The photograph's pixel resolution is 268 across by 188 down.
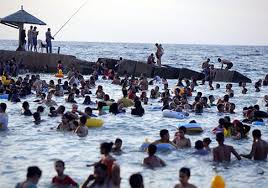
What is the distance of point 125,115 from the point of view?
830 inches

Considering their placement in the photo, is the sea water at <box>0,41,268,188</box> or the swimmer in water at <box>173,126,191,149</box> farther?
the swimmer in water at <box>173,126,191,149</box>

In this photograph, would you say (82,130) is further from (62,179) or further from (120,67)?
(120,67)

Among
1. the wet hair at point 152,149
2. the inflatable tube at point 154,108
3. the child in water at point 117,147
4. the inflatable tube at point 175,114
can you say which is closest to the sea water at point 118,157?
the child in water at point 117,147

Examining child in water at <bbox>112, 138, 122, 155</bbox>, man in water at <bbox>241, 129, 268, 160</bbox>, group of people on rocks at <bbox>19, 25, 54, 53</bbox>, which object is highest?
group of people on rocks at <bbox>19, 25, 54, 53</bbox>

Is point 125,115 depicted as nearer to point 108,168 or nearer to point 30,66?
point 108,168

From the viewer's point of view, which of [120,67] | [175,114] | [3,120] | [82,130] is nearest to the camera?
[82,130]

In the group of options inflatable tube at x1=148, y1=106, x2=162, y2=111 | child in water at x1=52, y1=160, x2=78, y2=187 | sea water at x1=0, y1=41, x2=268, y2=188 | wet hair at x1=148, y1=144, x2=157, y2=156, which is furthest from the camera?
inflatable tube at x1=148, y1=106, x2=162, y2=111

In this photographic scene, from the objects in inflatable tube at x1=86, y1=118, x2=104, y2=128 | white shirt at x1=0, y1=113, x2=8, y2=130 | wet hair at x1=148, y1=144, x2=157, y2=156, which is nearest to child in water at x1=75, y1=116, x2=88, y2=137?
inflatable tube at x1=86, y1=118, x2=104, y2=128

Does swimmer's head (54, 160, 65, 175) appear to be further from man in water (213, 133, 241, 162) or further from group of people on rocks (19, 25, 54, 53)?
group of people on rocks (19, 25, 54, 53)

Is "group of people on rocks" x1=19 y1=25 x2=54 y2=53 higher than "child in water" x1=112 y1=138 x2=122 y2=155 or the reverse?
higher

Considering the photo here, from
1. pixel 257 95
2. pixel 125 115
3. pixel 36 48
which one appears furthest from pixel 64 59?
pixel 125 115

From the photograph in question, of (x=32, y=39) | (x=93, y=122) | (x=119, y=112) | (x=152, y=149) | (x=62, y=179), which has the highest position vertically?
(x=32, y=39)

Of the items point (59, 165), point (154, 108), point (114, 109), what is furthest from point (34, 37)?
point (59, 165)

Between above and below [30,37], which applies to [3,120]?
below
